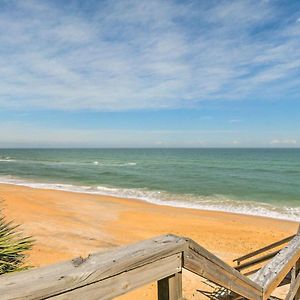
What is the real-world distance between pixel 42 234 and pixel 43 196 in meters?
9.90

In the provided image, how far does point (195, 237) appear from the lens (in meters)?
11.7

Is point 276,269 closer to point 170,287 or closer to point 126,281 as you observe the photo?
point 170,287

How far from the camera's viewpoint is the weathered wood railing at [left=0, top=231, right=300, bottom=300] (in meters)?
1.03

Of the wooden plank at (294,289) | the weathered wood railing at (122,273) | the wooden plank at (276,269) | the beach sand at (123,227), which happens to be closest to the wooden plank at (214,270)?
the weathered wood railing at (122,273)

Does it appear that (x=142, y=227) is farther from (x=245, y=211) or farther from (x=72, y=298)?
(x=72, y=298)

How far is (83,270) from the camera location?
3.86ft

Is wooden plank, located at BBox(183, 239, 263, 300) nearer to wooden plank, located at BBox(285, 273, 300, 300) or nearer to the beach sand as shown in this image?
wooden plank, located at BBox(285, 273, 300, 300)

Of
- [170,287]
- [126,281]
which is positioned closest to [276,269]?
[170,287]

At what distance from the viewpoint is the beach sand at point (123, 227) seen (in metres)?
9.44

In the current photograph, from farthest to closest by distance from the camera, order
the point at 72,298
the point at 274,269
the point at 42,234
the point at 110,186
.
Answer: the point at 110,186
the point at 42,234
the point at 274,269
the point at 72,298

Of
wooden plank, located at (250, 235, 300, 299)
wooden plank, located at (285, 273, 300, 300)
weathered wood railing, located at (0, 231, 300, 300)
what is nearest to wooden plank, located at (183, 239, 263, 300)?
weathered wood railing, located at (0, 231, 300, 300)

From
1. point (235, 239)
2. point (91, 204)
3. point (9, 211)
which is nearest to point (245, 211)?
point (235, 239)

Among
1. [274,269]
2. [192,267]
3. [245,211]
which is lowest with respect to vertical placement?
[245,211]

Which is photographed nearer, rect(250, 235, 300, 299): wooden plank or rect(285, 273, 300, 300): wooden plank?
rect(250, 235, 300, 299): wooden plank
